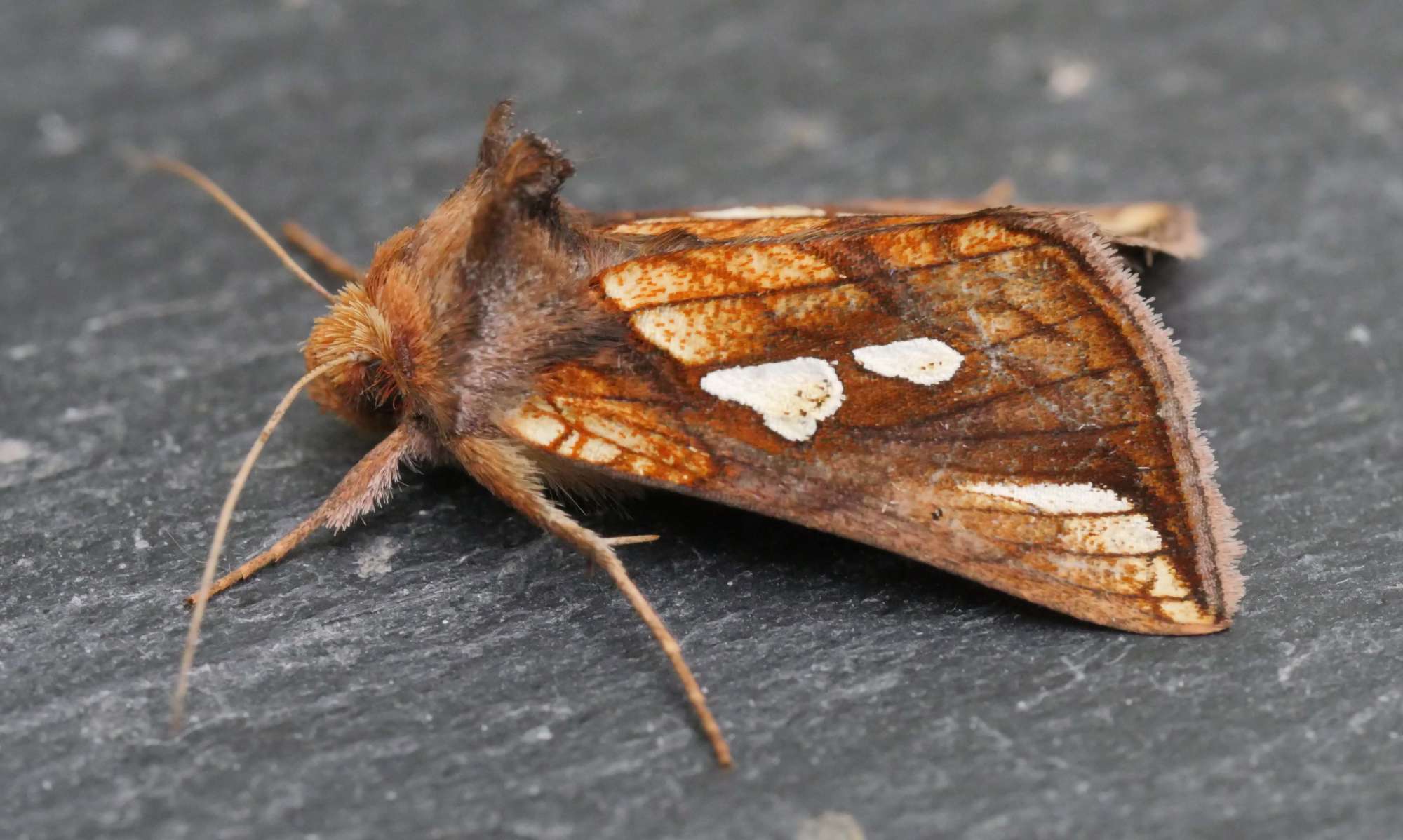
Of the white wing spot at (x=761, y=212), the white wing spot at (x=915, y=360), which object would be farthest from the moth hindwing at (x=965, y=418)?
the white wing spot at (x=761, y=212)

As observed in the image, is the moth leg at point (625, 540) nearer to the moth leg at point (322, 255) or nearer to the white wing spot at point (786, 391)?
the white wing spot at point (786, 391)

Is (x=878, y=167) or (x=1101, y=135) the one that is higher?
(x=1101, y=135)

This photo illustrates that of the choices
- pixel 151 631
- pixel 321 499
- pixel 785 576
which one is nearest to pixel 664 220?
pixel 785 576

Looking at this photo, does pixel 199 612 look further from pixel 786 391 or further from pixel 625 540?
pixel 786 391

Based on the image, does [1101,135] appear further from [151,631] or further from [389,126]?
[151,631]

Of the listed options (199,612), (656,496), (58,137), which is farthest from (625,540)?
(58,137)

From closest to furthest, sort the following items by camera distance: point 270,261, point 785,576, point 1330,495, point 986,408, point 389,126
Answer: point 986,408 → point 785,576 → point 1330,495 → point 270,261 → point 389,126
